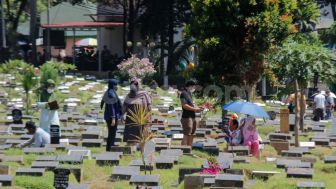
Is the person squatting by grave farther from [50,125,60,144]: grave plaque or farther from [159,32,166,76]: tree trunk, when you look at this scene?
[159,32,166,76]: tree trunk

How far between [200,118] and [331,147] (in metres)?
4.89

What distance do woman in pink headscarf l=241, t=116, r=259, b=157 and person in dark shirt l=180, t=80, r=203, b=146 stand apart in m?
0.97

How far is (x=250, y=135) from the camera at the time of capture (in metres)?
16.5

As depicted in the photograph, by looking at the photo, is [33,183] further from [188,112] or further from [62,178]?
[188,112]

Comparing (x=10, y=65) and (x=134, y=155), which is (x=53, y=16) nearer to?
(x=10, y=65)

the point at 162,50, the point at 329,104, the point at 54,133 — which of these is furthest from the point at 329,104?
the point at 162,50

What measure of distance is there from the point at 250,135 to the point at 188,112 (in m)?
1.28

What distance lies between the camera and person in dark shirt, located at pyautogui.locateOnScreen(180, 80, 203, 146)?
16375mm

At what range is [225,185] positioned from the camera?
1167 cm

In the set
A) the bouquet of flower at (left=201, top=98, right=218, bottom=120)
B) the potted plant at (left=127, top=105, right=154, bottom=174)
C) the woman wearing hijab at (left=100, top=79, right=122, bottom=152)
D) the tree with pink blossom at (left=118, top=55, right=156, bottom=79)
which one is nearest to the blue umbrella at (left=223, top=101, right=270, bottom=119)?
the potted plant at (left=127, top=105, right=154, bottom=174)

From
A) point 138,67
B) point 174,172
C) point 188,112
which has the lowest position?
point 174,172

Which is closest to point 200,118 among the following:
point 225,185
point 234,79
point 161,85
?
point 234,79

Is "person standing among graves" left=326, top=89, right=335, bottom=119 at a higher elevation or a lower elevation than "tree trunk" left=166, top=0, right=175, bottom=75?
lower

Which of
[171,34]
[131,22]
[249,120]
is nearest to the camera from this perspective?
[249,120]
